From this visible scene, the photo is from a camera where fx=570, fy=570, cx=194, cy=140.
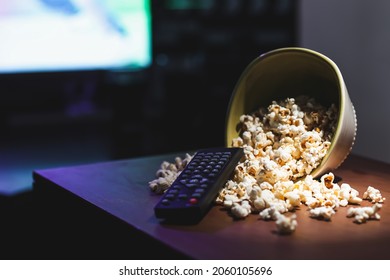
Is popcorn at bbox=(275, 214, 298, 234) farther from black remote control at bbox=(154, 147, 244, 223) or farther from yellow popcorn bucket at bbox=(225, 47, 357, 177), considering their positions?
yellow popcorn bucket at bbox=(225, 47, 357, 177)

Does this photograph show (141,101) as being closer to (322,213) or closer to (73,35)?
(73,35)

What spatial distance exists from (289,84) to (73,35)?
0.87 metres

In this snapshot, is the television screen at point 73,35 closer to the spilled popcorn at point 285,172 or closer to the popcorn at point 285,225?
the spilled popcorn at point 285,172

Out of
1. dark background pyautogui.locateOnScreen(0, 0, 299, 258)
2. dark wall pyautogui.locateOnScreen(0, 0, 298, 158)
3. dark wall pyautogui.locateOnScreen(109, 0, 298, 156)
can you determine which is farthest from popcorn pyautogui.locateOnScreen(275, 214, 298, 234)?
dark wall pyautogui.locateOnScreen(109, 0, 298, 156)

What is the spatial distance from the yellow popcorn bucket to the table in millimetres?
121

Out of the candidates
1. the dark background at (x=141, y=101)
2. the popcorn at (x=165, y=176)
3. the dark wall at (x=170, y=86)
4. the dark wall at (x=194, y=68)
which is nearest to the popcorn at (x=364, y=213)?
the popcorn at (x=165, y=176)

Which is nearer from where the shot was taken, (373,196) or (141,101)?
(373,196)

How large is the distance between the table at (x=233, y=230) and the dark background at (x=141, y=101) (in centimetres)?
32

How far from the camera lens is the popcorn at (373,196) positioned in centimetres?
76

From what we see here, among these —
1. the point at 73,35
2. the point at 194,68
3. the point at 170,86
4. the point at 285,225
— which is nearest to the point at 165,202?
the point at 285,225

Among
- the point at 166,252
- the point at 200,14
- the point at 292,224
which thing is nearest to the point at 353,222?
the point at 292,224

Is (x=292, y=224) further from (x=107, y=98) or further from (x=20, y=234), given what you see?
(x=107, y=98)

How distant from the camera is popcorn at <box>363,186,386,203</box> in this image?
0.76 meters

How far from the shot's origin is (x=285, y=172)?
79cm
